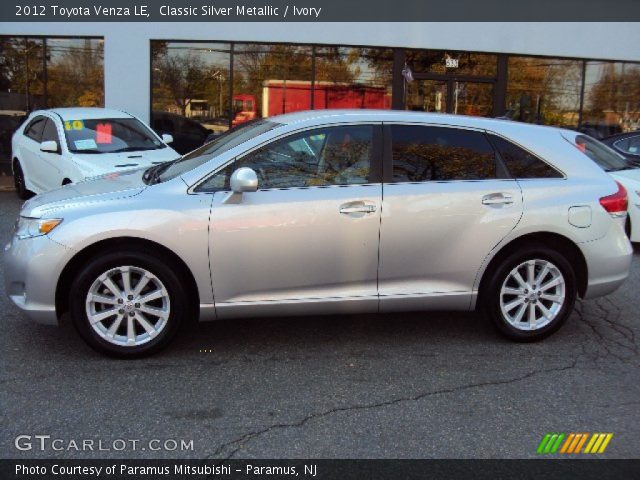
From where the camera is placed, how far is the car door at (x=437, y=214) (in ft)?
15.2

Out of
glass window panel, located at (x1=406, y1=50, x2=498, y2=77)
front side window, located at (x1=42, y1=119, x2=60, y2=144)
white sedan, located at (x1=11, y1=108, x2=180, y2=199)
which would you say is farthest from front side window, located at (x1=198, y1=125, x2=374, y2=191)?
glass window panel, located at (x1=406, y1=50, x2=498, y2=77)

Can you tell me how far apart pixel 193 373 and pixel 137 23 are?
11421mm

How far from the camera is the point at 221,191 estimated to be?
14.8 feet

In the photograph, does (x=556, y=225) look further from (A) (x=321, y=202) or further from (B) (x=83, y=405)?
(B) (x=83, y=405)

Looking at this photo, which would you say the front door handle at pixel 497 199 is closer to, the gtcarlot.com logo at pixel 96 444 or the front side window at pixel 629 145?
the gtcarlot.com logo at pixel 96 444

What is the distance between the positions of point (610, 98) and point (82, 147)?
1248cm

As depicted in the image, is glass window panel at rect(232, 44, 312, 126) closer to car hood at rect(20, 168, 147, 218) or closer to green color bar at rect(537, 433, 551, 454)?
car hood at rect(20, 168, 147, 218)

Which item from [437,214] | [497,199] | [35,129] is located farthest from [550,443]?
[35,129]

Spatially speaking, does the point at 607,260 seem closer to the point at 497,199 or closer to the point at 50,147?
the point at 497,199

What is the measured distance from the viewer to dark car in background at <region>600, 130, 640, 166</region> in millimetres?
10424

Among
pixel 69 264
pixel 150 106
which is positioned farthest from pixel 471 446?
pixel 150 106

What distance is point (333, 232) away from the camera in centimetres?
452

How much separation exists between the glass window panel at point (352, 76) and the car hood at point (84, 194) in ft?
33.5

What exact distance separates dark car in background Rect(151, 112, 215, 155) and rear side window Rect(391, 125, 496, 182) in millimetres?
10168
